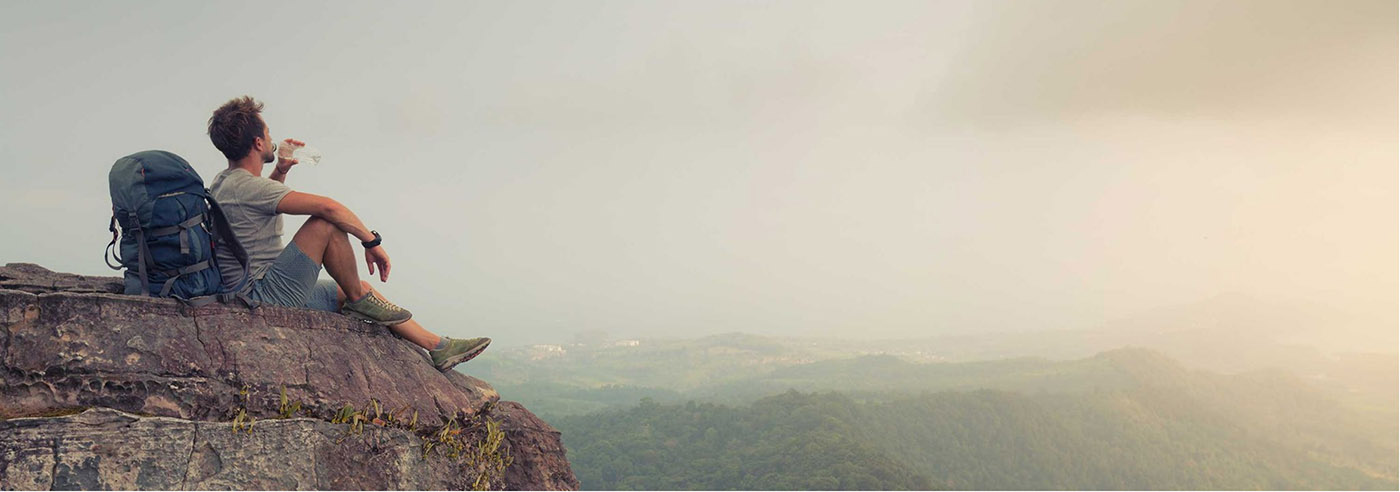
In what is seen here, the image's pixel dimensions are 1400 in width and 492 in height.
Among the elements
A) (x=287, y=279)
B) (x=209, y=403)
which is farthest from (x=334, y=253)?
(x=209, y=403)

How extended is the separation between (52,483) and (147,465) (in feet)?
2.36

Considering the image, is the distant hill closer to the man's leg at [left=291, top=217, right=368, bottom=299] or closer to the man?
the man's leg at [left=291, top=217, right=368, bottom=299]

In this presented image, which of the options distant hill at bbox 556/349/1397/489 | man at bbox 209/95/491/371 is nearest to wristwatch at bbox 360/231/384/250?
man at bbox 209/95/491/371

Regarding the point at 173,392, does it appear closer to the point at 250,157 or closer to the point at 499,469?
the point at 250,157

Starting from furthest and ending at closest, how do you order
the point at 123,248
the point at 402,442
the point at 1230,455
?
the point at 1230,455
the point at 402,442
the point at 123,248

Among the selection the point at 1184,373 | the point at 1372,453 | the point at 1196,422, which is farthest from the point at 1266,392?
the point at 1196,422

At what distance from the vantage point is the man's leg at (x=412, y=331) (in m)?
9.84

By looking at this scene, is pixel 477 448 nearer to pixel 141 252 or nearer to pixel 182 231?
pixel 182 231

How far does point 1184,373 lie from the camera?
18462 centimetres

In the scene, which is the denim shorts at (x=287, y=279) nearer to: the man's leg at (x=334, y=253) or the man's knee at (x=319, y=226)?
the man's leg at (x=334, y=253)

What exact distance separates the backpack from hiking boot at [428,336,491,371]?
270 centimetres

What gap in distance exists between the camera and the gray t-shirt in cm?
855

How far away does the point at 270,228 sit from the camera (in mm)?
8953

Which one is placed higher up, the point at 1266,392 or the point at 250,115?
the point at 250,115
